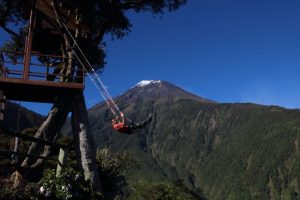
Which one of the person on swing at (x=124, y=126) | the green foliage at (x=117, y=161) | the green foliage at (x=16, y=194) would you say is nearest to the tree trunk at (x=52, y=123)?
the person on swing at (x=124, y=126)

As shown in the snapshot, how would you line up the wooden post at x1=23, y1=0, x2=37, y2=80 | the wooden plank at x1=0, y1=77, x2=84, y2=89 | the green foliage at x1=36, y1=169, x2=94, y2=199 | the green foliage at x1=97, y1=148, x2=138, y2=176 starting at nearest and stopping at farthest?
the green foliage at x1=36, y1=169, x2=94, y2=199 < the wooden plank at x1=0, y1=77, x2=84, y2=89 < the wooden post at x1=23, y1=0, x2=37, y2=80 < the green foliage at x1=97, y1=148, x2=138, y2=176

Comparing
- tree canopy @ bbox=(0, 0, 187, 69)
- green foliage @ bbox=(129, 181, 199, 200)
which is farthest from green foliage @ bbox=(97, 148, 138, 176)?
tree canopy @ bbox=(0, 0, 187, 69)

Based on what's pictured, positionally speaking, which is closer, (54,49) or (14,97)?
(14,97)

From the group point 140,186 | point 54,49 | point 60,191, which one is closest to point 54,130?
point 54,49

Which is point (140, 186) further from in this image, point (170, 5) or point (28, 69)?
point (28, 69)

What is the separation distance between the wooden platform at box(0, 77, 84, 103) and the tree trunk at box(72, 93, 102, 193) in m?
1.11

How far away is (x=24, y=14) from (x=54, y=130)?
316 inches

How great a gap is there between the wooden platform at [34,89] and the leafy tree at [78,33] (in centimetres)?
99

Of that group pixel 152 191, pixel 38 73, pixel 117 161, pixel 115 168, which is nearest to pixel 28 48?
pixel 38 73

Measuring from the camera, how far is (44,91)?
2516 cm

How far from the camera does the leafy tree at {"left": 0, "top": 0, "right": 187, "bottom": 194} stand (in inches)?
1030

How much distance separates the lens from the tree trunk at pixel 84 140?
25281mm

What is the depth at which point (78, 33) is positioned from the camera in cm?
2780

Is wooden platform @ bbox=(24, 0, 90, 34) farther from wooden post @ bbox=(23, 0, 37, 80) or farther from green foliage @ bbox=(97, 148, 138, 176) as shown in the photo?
green foliage @ bbox=(97, 148, 138, 176)
